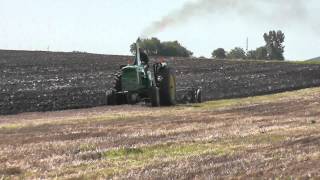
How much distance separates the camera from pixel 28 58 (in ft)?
181

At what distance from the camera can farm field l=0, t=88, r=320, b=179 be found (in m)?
11.4

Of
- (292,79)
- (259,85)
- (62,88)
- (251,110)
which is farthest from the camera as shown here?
(292,79)

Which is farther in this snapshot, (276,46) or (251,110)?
(276,46)

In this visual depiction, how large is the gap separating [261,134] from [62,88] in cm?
2441

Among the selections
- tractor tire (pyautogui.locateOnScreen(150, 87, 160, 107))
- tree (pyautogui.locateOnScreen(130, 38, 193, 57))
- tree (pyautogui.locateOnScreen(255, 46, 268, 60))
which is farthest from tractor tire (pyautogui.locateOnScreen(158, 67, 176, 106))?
tree (pyautogui.locateOnScreen(255, 46, 268, 60))

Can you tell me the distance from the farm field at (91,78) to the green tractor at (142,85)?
3.42 feet

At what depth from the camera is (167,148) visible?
14555 mm

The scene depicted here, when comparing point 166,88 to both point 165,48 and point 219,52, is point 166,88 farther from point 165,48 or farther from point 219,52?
point 219,52

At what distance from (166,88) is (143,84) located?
4.52 feet

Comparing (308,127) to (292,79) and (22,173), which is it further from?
(292,79)

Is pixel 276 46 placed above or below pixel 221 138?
above

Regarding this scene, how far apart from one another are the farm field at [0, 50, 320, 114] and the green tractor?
3.42 feet

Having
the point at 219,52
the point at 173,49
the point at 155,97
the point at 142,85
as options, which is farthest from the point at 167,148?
the point at 219,52

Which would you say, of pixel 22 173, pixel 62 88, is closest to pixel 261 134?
pixel 22 173
